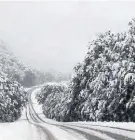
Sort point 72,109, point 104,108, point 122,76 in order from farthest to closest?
point 72,109 → point 104,108 → point 122,76

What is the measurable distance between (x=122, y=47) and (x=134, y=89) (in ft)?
14.8

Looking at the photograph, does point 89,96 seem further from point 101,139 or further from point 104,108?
point 101,139

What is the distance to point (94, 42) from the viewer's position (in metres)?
39.0

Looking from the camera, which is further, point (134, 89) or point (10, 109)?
point (10, 109)

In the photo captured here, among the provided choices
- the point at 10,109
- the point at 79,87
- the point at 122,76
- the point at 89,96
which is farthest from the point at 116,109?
the point at 10,109

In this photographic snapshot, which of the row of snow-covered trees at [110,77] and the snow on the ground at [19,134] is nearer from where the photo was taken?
the snow on the ground at [19,134]

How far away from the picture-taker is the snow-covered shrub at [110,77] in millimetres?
27078

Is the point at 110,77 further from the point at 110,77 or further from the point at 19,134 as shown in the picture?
the point at 19,134

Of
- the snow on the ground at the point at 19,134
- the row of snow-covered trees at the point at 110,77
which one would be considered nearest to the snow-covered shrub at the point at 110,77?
the row of snow-covered trees at the point at 110,77

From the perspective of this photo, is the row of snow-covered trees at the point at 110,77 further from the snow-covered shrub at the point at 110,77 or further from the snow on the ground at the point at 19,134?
the snow on the ground at the point at 19,134

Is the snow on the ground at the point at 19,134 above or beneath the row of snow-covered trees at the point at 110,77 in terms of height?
beneath

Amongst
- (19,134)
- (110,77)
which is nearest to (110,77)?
(110,77)

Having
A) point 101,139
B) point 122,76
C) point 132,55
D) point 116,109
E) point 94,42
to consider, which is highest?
point 94,42

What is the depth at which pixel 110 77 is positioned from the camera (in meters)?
30.9
